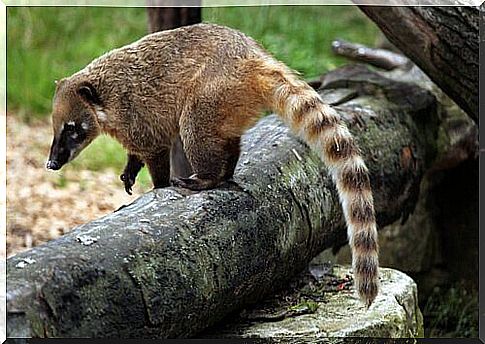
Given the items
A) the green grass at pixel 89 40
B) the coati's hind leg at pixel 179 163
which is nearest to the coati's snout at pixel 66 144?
the coati's hind leg at pixel 179 163

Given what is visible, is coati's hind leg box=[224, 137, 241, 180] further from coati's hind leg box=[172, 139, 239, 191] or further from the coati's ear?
the coati's ear

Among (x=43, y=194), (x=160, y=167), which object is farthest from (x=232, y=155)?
(x=43, y=194)

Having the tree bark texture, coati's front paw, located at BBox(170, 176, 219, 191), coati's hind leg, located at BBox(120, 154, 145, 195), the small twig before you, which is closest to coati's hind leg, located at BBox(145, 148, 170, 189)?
coati's hind leg, located at BBox(120, 154, 145, 195)

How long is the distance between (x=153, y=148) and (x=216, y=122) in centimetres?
37

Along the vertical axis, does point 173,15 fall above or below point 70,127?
above

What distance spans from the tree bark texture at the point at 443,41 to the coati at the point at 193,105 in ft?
3.86

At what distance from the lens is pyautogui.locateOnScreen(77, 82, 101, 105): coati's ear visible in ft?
11.5

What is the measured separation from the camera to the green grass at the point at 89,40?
5898 millimetres

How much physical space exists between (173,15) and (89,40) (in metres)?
2.49

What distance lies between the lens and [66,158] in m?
3.53

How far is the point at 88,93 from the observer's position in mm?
3523

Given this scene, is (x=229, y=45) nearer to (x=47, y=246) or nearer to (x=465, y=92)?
(x=47, y=246)

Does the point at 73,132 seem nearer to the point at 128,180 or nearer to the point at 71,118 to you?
the point at 71,118

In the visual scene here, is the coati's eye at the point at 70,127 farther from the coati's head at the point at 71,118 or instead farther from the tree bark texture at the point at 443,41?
the tree bark texture at the point at 443,41
